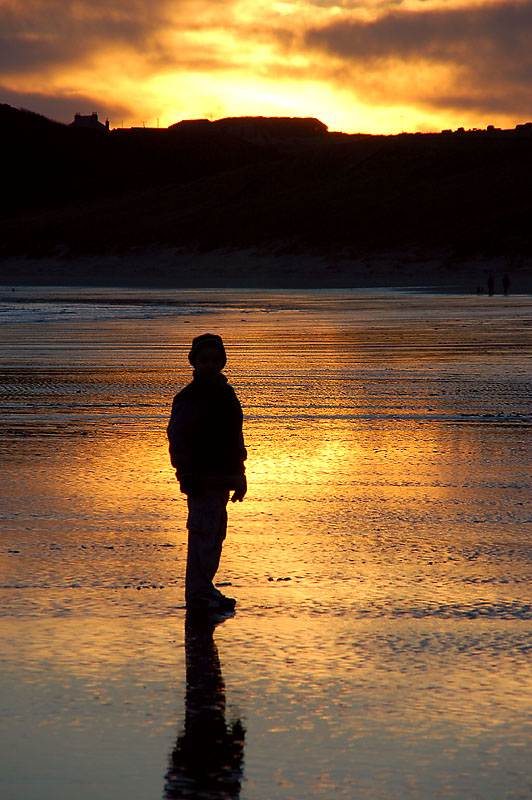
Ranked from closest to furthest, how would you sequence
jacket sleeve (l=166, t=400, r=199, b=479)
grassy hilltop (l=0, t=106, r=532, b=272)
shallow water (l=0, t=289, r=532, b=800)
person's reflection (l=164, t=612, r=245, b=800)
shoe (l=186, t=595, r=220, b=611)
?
person's reflection (l=164, t=612, r=245, b=800)
shallow water (l=0, t=289, r=532, b=800)
shoe (l=186, t=595, r=220, b=611)
jacket sleeve (l=166, t=400, r=199, b=479)
grassy hilltop (l=0, t=106, r=532, b=272)

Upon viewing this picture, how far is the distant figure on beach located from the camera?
20.7 feet

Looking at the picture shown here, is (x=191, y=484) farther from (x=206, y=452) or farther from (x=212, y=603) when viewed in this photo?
(x=212, y=603)

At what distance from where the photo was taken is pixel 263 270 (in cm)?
11431

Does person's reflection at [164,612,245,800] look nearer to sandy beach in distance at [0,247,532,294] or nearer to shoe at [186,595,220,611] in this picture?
shoe at [186,595,220,611]

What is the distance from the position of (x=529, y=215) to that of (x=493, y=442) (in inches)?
4303

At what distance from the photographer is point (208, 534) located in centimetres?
639

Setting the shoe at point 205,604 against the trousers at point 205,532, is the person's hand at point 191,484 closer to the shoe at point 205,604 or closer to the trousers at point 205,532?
the trousers at point 205,532

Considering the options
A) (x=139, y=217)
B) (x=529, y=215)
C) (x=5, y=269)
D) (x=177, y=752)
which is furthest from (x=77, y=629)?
(x=139, y=217)

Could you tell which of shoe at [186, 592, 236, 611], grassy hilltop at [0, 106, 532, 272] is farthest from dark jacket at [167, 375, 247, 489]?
grassy hilltop at [0, 106, 532, 272]

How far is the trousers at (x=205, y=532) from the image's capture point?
20.8ft

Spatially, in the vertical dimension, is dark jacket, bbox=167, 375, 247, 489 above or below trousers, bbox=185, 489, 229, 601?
above

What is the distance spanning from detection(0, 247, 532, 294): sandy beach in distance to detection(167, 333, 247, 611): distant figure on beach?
68.5 metres

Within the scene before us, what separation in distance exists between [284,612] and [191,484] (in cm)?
80

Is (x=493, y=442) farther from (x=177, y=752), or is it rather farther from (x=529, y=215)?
(x=529, y=215)
